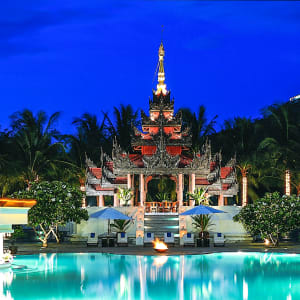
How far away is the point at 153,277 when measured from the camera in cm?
1512

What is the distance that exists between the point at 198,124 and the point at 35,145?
11.1 m

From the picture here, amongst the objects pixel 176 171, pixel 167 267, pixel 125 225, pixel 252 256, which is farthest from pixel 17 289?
pixel 176 171

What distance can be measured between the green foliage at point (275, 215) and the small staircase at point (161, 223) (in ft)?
13.1

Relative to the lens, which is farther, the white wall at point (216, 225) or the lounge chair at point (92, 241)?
the white wall at point (216, 225)

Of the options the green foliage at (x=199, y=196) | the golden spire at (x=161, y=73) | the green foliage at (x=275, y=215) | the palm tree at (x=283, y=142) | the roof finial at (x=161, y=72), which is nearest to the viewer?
the green foliage at (x=275, y=215)

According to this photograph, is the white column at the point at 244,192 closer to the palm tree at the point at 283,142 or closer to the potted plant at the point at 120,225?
the palm tree at the point at 283,142

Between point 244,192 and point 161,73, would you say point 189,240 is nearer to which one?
point 244,192

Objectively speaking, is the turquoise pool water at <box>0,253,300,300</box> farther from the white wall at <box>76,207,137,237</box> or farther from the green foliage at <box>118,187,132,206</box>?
the green foliage at <box>118,187,132,206</box>

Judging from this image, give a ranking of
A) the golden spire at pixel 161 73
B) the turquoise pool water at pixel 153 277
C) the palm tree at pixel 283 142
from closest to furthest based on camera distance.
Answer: the turquoise pool water at pixel 153 277 < the palm tree at pixel 283 142 < the golden spire at pixel 161 73

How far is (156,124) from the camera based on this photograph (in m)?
32.9

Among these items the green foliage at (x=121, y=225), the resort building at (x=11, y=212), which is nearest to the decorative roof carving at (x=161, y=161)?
the green foliage at (x=121, y=225)

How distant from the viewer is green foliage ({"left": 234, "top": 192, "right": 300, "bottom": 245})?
23.7 m

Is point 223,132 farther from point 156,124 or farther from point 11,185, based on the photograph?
point 11,185

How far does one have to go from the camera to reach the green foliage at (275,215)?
23.7 m
